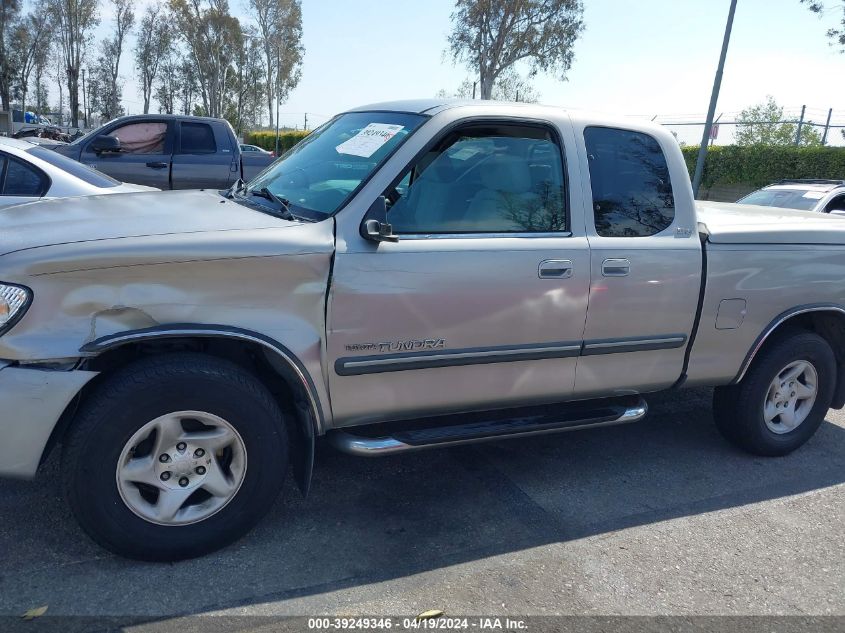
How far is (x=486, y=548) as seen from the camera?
3281 millimetres

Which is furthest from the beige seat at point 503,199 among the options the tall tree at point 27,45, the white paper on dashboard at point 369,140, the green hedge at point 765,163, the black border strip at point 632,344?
the tall tree at point 27,45

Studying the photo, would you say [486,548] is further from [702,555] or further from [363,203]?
[363,203]

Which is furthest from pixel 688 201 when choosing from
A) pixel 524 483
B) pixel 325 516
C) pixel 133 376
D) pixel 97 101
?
pixel 97 101

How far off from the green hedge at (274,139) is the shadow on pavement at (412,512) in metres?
38.0

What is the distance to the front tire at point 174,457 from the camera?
2.76 metres

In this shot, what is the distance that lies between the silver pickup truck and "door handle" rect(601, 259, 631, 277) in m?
0.01

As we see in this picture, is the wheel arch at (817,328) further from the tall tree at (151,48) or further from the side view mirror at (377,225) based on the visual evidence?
the tall tree at (151,48)

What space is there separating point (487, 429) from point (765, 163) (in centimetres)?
2007

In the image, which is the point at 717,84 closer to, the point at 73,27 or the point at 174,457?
the point at 174,457

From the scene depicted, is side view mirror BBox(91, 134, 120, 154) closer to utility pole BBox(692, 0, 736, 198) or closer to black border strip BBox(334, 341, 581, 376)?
black border strip BBox(334, 341, 581, 376)

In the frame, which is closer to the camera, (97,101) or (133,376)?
(133,376)

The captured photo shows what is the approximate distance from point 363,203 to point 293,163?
0.93 meters

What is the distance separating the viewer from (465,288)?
3312mm

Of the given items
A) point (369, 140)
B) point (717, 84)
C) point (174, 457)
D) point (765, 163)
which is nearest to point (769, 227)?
point (369, 140)
